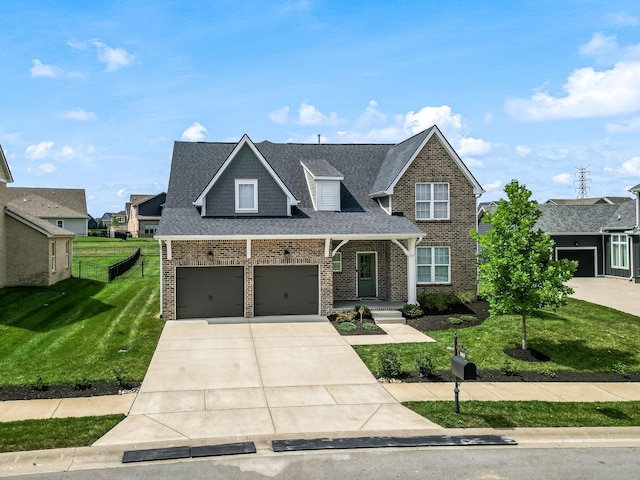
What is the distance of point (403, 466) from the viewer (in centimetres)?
923

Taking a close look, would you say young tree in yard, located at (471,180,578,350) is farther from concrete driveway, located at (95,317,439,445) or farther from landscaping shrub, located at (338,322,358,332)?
concrete driveway, located at (95,317,439,445)

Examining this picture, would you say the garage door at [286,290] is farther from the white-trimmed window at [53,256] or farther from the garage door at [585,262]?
the garage door at [585,262]

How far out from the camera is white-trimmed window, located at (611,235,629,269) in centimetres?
3681

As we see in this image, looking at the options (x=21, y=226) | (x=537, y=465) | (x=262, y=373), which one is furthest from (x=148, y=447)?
(x=21, y=226)

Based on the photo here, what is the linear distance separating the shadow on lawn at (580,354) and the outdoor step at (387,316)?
17.7 feet

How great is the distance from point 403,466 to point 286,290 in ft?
45.3

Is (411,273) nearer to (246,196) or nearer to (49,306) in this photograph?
(246,196)

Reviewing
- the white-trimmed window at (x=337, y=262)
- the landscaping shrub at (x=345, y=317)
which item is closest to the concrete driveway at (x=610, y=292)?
the landscaping shrub at (x=345, y=317)

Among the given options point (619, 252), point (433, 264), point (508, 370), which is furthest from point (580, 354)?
point (619, 252)

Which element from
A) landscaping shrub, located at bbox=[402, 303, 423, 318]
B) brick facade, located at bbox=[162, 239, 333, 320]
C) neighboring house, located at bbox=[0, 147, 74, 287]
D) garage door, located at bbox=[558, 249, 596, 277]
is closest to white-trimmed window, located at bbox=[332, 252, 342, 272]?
brick facade, located at bbox=[162, 239, 333, 320]

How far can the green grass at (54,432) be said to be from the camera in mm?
9727

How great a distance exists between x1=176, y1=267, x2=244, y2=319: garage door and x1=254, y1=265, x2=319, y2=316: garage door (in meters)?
0.79

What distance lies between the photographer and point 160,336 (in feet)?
61.5

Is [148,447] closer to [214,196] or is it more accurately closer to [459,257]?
[214,196]
